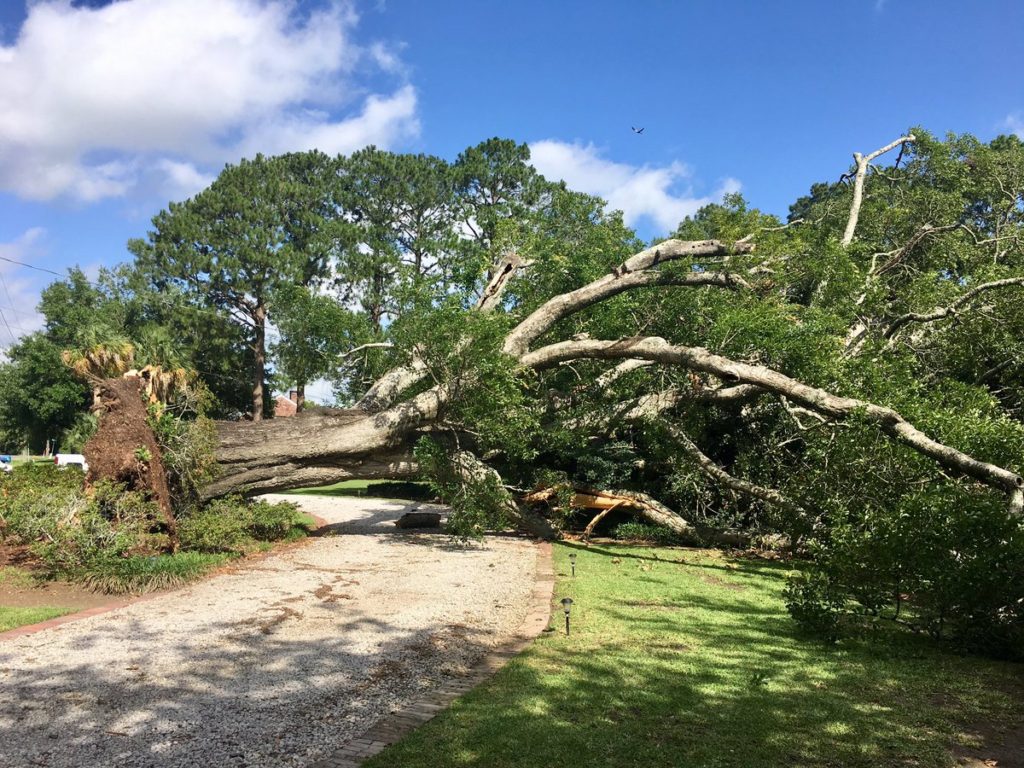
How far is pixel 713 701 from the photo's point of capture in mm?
4137

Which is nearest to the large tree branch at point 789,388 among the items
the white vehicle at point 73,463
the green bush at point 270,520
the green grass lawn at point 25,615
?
the green bush at point 270,520

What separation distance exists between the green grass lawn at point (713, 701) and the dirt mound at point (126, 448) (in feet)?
18.4

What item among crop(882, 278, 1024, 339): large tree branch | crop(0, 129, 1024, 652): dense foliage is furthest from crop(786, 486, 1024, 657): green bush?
crop(882, 278, 1024, 339): large tree branch

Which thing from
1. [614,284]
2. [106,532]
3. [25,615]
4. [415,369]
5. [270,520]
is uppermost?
[614,284]

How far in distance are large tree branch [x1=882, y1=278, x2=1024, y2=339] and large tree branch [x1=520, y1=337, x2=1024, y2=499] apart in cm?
258

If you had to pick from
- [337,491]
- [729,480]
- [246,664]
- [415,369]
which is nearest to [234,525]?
[415,369]

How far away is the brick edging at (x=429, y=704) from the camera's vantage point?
135 inches

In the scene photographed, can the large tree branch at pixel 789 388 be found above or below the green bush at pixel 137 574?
above

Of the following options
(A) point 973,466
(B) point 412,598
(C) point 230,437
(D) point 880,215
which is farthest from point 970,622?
(D) point 880,215

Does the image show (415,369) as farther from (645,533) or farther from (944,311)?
(944,311)

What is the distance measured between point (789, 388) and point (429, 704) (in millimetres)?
7122

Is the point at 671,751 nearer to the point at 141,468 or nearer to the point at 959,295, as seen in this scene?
the point at 141,468

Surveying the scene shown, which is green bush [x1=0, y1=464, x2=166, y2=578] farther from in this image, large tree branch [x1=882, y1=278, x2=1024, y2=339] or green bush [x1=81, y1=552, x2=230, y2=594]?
large tree branch [x1=882, y1=278, x2=1024, y2=339]

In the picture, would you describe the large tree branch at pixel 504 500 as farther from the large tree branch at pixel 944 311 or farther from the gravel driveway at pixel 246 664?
the large tree branch at pixel 944 311
